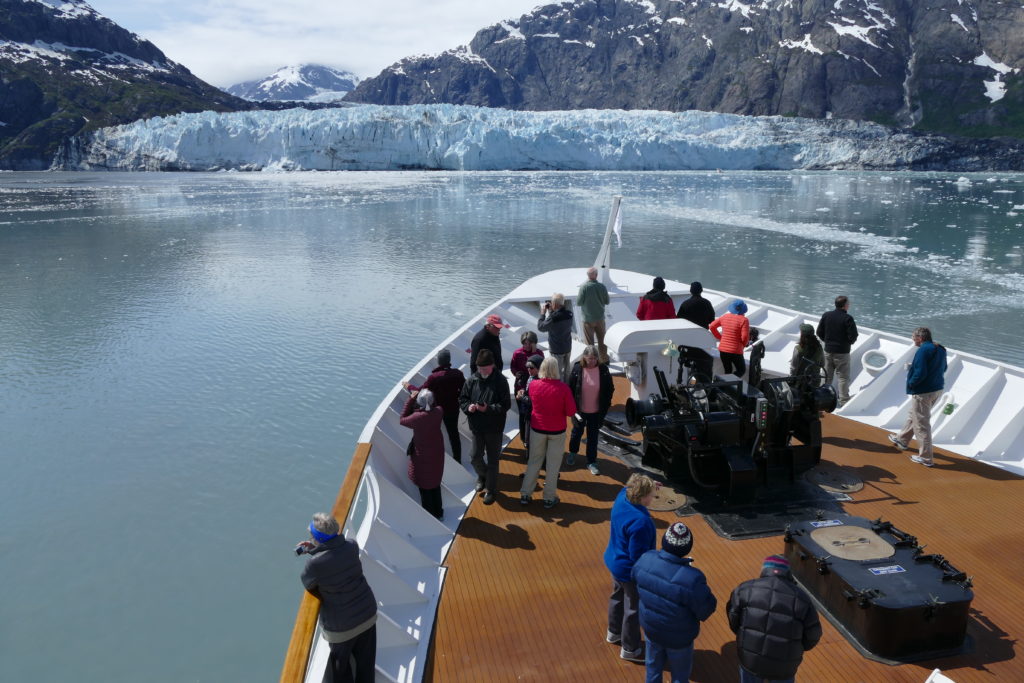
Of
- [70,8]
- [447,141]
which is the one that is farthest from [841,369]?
[70,8]

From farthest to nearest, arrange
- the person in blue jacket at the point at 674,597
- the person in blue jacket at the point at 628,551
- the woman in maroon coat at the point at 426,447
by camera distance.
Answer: the woman in maroon coat at the point at 426,447
the person in blue jacket at the point at 628,551
the person in blue jacket at the point at 674,597

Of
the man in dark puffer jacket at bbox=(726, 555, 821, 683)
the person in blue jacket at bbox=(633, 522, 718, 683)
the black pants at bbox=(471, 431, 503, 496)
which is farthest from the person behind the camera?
the black pants at bbox=(471, 431, 503, 496)

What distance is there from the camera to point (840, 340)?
7699 mm

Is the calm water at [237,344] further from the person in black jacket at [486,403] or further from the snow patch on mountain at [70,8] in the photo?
the snow patch on mountain at [70,8]

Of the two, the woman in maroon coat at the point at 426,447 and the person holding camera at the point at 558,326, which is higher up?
the person holding camera at the point at 558,326

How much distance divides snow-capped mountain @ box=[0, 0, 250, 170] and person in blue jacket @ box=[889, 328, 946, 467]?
125 meters

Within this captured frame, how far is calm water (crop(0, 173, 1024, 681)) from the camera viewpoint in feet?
21.1

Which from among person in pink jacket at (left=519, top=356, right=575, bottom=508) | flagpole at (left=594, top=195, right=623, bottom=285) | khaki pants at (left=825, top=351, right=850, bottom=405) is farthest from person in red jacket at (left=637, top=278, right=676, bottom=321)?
flagpole at (left=594, top=195, right=623, bottom=285)

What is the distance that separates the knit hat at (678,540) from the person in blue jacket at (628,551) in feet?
1.17

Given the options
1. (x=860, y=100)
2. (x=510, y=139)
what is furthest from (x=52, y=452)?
(x=860, y=100)

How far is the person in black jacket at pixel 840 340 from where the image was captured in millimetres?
7641

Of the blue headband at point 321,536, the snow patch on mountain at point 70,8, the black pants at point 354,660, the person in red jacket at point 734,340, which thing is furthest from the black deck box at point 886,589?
the snow patch on mountain at point 70,8

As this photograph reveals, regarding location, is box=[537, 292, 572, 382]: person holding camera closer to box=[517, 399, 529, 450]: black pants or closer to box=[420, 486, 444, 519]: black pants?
box=[517, 399, 529, 450]: black pants

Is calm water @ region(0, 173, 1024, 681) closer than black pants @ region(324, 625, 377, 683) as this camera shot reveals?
No
